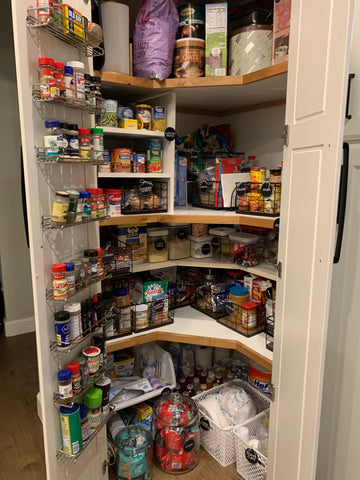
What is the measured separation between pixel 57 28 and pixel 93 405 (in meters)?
1.33

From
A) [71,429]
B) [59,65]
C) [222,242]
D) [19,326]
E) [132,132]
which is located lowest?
[19,326]

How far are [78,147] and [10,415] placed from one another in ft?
5.99

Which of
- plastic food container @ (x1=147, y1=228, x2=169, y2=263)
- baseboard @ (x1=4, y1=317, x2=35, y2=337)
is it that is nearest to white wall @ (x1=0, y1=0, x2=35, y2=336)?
baseboard @ (x1=4, y1=317, x2=35, y2=337)

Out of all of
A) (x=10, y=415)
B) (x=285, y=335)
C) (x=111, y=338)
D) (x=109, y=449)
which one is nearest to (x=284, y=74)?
(x=285, y=335)

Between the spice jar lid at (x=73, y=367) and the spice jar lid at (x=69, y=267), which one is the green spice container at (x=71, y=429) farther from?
the spice jar lid at (x=69, y=267)

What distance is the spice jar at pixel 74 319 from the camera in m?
1.27

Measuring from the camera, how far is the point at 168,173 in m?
1.93

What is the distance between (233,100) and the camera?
212cm

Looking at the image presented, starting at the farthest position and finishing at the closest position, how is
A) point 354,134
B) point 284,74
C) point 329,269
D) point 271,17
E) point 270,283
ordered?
point 270,283 < point 271,17 < point 284,74 < point 354,134 < point 329,269

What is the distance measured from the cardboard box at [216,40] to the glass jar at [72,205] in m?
1.01

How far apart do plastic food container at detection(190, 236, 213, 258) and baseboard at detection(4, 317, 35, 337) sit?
6.30 feet

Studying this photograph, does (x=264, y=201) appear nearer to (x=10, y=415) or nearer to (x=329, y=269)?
(x=329, y=269)

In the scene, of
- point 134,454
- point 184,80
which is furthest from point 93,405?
point 184,80

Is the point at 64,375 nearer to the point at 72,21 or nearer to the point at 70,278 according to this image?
the point at 70,278
